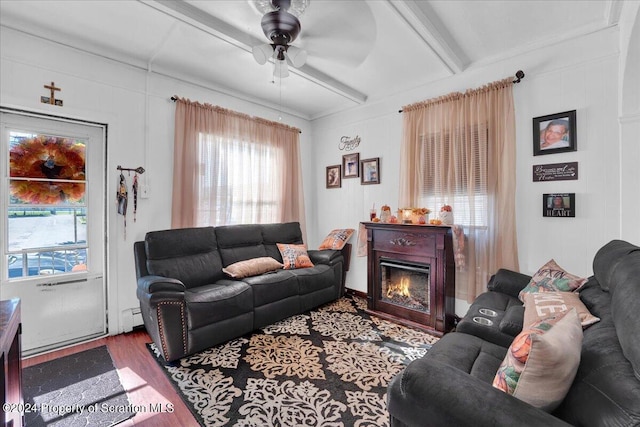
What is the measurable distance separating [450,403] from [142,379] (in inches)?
88.9

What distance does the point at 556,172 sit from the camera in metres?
2.62

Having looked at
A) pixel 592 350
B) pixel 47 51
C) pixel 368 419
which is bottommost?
pixel 368 419

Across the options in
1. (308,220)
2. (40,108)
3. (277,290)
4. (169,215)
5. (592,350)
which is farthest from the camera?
(308,220)

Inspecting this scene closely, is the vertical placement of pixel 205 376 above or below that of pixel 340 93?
below

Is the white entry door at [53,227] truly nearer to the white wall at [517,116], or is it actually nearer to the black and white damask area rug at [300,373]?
the white wall at [517,116]

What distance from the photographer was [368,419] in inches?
69.6

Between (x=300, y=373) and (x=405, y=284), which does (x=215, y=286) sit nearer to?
(x=300, y=373)

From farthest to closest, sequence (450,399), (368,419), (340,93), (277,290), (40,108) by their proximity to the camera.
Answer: (340,93) < (277,290) < (40,108) < (368,419) < (450,399)

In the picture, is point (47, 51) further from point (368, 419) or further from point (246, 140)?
point (368, 419)

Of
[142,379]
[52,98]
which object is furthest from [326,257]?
[52,98]

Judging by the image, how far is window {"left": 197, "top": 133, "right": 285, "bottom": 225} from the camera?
3580mm

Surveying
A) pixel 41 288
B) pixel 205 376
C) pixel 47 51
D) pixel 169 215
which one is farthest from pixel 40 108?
pixel 205 376

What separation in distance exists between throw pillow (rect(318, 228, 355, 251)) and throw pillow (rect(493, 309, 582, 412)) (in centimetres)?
305

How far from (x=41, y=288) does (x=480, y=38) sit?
4.70 metres
